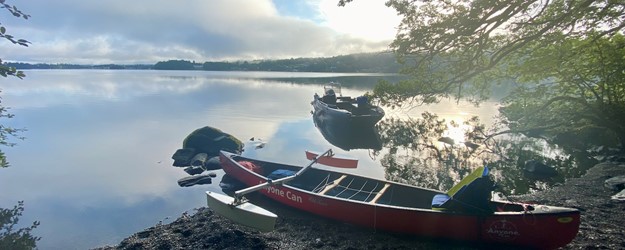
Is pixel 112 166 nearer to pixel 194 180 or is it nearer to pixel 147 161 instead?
pixel 147 161

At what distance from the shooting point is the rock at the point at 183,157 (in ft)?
62.8

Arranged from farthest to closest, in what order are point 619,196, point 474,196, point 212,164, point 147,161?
1. point 147,161
2. point 212,164
3. point 619,196
4. point 474,196

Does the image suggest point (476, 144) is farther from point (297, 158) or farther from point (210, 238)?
point (210, 238)

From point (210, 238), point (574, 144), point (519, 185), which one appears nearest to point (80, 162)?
point (210, 238)

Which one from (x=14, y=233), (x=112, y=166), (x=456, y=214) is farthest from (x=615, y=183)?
(x=112, y=166)

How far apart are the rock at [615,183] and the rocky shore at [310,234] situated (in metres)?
0.76

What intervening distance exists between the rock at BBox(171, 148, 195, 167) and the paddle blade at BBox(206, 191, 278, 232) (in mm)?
9656

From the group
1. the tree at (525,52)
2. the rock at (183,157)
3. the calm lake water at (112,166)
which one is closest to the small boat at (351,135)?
the calm lake water at (112,166)

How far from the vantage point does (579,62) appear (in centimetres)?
1641

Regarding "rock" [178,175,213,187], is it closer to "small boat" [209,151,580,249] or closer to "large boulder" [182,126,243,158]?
"large boulder" [182,126,243,158]

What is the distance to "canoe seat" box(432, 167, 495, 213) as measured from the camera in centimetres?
843

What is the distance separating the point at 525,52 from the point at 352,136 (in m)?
13.5

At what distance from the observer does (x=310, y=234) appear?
33.0 feet

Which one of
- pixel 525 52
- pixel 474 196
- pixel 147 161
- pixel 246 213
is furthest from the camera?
pixel 147 161
